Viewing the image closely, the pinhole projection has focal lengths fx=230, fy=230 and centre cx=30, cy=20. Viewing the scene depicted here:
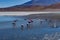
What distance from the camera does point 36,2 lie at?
18.3 feet

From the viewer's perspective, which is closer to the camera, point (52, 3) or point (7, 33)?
point (7, 33)

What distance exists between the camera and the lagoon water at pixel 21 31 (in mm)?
4113

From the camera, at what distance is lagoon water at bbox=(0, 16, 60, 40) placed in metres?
4.11

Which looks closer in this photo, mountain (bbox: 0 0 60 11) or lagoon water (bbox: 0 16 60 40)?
lagoon water (bbox: 0 16 60 40)

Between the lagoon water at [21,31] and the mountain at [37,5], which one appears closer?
the lagoon water at [21,31]

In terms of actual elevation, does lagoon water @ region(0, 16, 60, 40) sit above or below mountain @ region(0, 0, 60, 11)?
below

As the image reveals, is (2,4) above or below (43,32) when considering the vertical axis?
above

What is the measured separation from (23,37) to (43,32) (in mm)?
559

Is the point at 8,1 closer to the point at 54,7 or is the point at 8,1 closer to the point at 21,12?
the point at 21,12

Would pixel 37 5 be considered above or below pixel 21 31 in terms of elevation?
above

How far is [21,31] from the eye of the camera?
15.2 feet

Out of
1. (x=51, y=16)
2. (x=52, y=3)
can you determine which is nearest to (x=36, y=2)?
(x=52, y=3)

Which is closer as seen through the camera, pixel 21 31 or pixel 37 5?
pixel 21 31

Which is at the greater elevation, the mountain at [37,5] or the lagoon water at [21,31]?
the mountain at [37,5]
